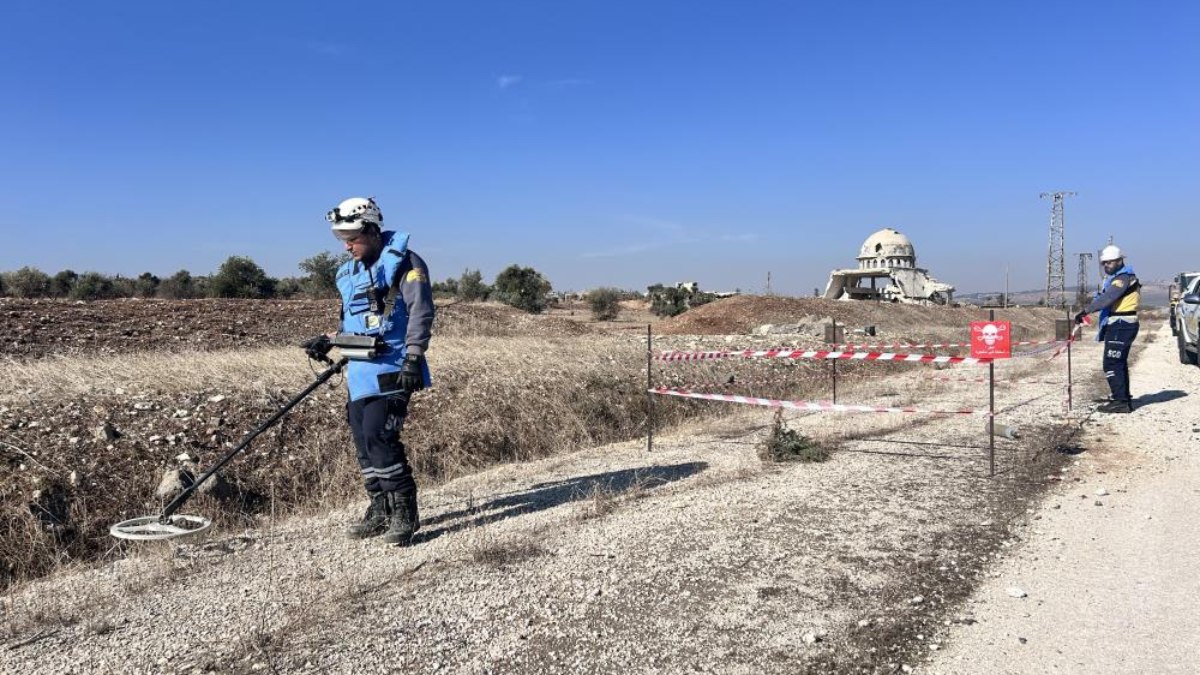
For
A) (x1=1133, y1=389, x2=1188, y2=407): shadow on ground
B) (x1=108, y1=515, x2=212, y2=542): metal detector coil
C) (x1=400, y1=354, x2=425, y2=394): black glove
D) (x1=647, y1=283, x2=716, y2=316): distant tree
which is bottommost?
(x1=1133, y1=389, x2=1188, y2=407): shadow on ground

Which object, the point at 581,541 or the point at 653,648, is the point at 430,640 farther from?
the point at 581,541

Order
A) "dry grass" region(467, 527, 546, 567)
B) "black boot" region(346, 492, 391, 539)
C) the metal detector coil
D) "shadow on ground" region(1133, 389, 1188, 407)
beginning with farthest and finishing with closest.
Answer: "shadow on ground" region(1133, 389, 1188, 407) < "black boot" region(346, 492, 391, 539) < the metal detector coil < "dry grass" region(467, 527, 546, 567)

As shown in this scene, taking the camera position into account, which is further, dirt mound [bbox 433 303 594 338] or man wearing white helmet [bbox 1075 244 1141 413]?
dirt mound [bbox 433 303 594 338]

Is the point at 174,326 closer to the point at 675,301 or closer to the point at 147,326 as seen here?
the point at 147,326

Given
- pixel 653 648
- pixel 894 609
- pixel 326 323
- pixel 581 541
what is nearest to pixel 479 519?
pixel 581 541

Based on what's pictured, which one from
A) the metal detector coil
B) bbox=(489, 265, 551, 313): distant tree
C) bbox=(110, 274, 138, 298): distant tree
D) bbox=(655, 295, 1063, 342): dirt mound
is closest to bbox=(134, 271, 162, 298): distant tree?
bbox=(110, 274, 138, 298): distant tree

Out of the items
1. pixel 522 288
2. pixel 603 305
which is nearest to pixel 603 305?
pixel 603 305

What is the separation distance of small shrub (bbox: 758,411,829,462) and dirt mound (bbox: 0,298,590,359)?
10.1 metres

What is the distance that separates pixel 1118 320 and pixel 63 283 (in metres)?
42.2

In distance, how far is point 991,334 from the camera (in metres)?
6.68

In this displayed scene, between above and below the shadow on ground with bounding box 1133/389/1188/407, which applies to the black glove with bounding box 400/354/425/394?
above

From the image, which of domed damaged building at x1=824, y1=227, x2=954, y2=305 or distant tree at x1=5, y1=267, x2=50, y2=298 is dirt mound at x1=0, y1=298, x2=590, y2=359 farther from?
domed damaged building at x1=824, y1=227, x2=954, y2=305

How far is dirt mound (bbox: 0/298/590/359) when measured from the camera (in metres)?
12.8

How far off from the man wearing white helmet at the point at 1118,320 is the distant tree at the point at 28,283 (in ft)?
125
